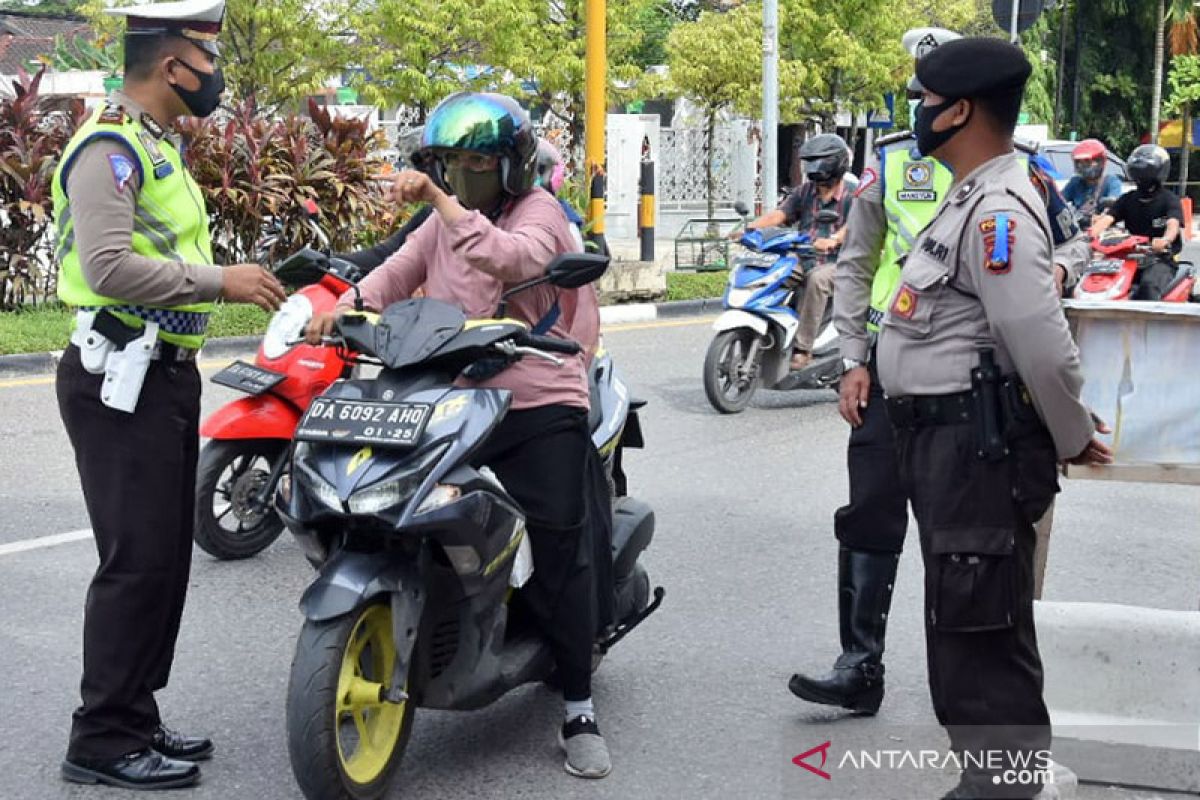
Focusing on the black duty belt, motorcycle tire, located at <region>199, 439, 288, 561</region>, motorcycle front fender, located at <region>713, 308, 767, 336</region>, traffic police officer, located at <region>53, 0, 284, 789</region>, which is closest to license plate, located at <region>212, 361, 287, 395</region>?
motorcycle tire, located at <region>199, 439, 288, 561</region>

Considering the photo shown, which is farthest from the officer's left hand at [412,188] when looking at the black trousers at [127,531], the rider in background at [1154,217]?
the rider in background at [1154,217]

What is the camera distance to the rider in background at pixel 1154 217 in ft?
40.1

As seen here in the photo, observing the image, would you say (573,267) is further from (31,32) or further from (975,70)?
(31,32)

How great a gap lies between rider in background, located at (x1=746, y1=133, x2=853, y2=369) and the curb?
1.32 m

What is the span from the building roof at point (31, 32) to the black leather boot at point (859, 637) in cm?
4958

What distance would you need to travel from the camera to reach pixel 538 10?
23.5 m

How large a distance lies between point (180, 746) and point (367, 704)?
29.5 inches

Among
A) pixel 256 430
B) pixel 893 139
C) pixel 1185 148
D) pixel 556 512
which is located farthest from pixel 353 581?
pixel 1185 148

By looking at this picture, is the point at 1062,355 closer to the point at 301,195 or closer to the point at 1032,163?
the point at 1032,163

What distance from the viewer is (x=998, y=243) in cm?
316

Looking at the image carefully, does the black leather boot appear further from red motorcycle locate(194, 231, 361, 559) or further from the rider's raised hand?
red motorcycle locate(194, 231, 361, 559)

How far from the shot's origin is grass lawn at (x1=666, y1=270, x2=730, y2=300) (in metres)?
15.7

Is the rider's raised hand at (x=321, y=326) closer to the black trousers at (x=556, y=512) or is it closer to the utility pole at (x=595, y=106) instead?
the black trousers at (x=556, y=512)

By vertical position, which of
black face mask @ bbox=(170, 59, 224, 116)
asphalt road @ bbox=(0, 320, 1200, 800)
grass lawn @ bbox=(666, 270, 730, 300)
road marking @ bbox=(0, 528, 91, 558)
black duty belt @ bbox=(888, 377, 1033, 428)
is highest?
black face mask @ bbox=(170, 59, 224, 116)
